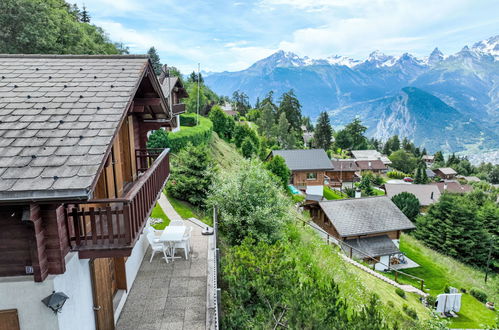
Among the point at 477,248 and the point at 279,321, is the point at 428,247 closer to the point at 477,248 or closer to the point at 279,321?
the point at 477,248

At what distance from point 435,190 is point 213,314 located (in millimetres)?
58172

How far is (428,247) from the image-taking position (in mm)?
37281

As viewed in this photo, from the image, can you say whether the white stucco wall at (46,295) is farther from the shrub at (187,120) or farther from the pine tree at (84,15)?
the pine tree at (84,15)

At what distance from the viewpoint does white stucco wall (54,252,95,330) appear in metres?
5.30

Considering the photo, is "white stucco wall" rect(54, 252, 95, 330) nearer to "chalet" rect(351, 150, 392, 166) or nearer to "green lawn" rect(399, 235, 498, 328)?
"green lawn" rect(399, 235, 498, 328)

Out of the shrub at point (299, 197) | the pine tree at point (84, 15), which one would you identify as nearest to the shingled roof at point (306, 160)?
the shrub at point (299, 197)

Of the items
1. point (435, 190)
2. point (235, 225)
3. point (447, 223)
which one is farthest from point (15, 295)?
point (435, 190)

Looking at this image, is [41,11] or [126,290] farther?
[41,11]

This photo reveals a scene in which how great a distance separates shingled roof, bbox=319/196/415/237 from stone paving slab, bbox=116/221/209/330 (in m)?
19.7

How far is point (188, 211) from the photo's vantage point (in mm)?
17688

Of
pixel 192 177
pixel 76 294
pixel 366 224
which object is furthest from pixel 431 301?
pixel 76 294

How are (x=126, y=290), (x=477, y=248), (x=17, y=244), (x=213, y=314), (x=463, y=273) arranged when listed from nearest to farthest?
(x=17, y=244)
(x=213, y=314)
(x=126, y=290)
(x=463, y=273)
(x=477, y=248)

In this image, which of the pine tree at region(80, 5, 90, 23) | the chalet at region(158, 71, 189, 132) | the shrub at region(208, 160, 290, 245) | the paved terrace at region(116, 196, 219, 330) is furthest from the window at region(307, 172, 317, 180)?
the pine tree at region(80, 5, 90, 23)

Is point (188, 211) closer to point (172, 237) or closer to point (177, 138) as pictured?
point (172, 237)
